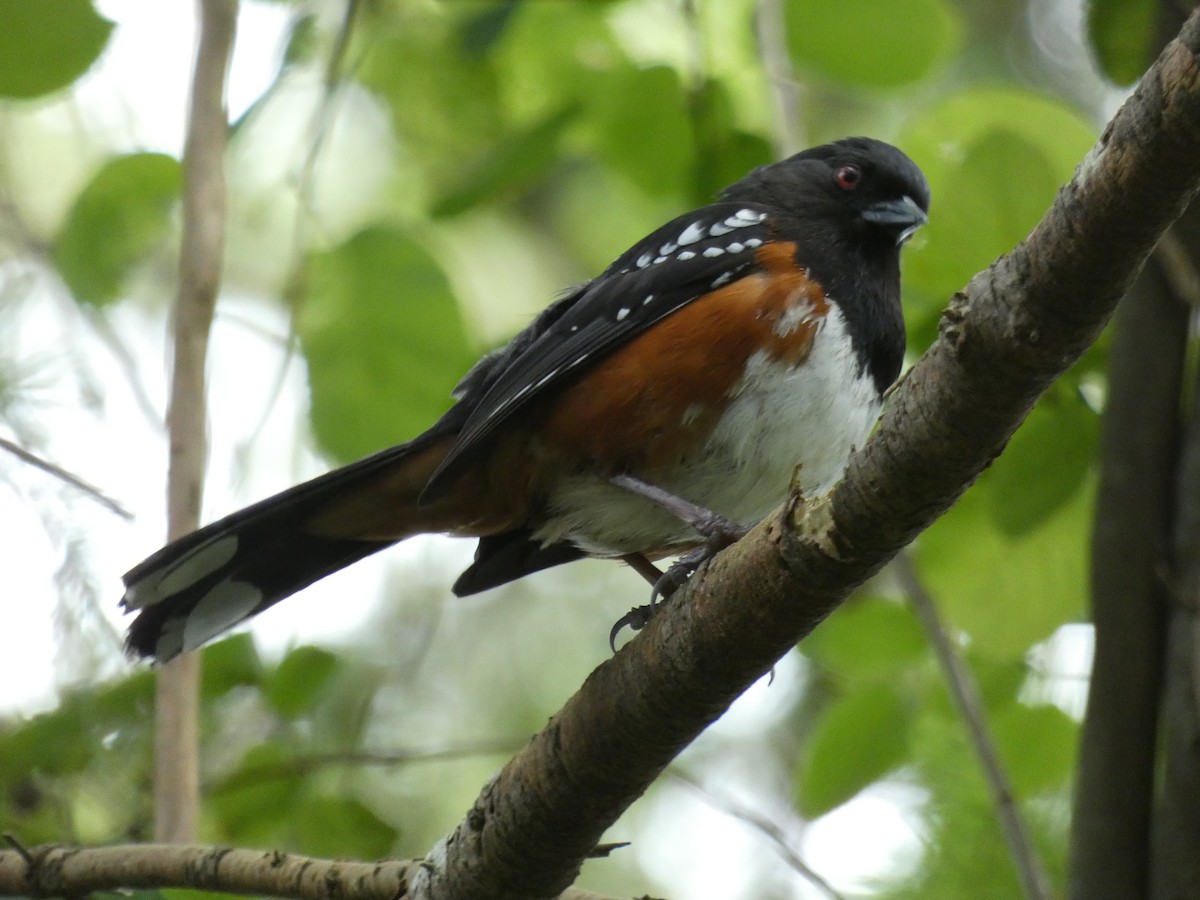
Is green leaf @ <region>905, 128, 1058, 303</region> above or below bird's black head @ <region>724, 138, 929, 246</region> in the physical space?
below

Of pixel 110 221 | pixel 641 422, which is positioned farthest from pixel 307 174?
pixel 641 422

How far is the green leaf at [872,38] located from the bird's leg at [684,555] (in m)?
1.17

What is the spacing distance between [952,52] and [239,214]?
2.13 metres

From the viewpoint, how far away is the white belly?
264 centimetres

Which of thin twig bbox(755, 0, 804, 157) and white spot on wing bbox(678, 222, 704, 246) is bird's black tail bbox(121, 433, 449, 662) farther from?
thin twig bbox(755, 0, 804, 157)

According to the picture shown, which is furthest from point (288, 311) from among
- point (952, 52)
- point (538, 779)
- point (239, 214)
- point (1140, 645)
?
point (1140, 645)

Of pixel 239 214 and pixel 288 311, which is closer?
pixel 288 311

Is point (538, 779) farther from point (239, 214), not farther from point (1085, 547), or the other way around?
point (239, 214)

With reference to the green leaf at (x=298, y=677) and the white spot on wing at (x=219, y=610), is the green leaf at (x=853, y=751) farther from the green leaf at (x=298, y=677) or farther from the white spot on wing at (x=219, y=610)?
the white spot on wing at (x=219, y=610)

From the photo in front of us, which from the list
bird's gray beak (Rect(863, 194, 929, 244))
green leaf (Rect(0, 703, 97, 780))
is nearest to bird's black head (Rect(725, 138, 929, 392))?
bird's gray beak (Rect(863, 194, 929, 244))

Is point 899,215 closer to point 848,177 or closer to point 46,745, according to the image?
point 848,177

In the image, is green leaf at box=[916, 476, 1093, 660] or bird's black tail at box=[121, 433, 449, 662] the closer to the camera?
bird's black tail at box=[121, 433, 449, 662]

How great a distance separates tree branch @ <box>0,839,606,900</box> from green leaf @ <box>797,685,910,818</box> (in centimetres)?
115

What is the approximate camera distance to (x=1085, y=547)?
2.84 metres
